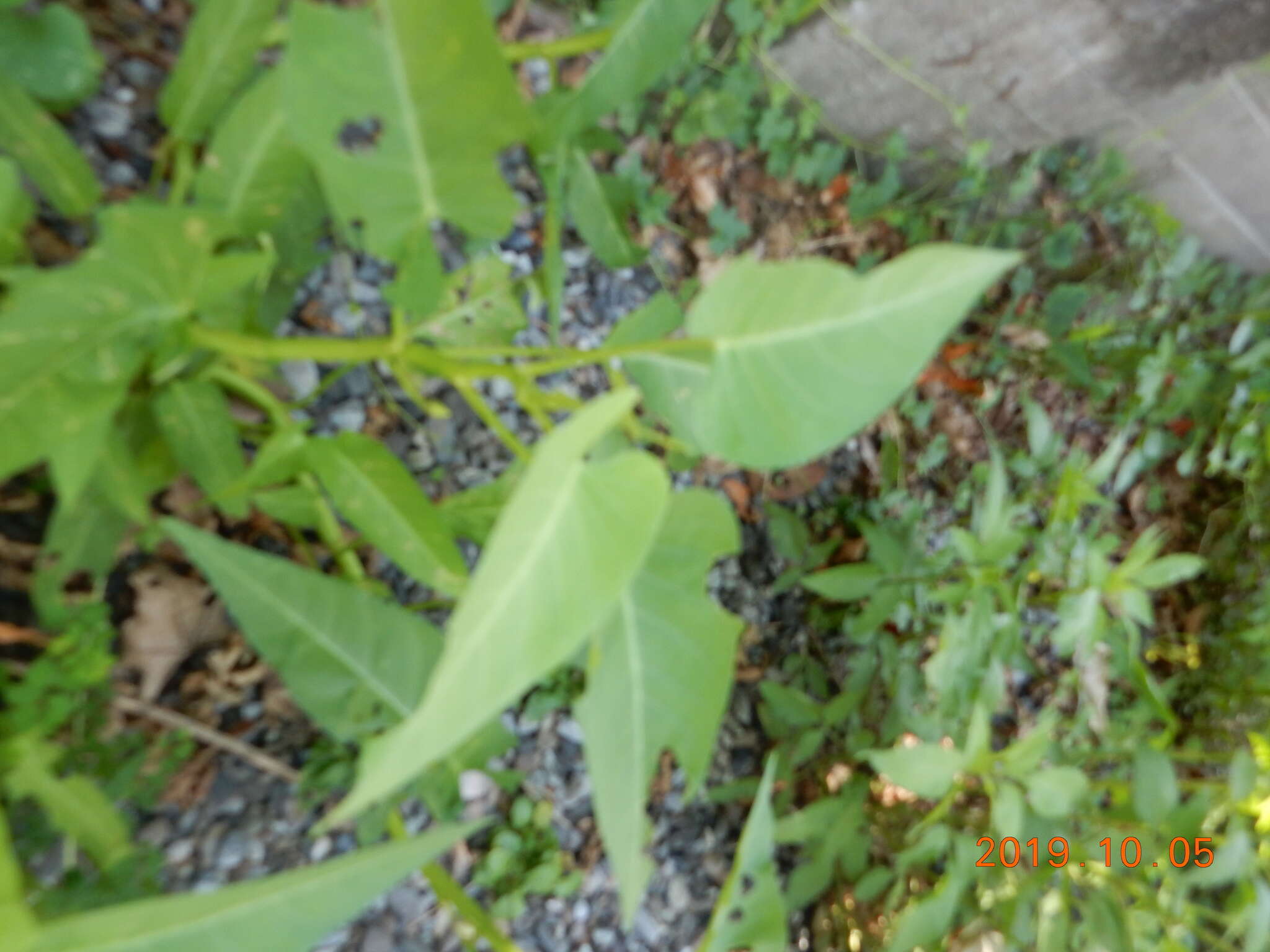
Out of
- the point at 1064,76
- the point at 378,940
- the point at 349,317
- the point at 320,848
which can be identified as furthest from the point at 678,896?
the point at 1064,76

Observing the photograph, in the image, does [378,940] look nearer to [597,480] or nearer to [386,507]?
[386,507]

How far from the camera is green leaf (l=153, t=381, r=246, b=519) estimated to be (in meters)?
0.67

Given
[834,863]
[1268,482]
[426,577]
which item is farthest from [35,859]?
[1268,482]

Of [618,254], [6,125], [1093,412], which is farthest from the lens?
[1093,412]

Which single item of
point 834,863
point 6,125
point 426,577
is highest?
point 6,125

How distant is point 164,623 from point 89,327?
37 centimetres

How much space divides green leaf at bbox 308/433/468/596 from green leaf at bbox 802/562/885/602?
2.14ft

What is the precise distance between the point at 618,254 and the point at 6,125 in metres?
0.56

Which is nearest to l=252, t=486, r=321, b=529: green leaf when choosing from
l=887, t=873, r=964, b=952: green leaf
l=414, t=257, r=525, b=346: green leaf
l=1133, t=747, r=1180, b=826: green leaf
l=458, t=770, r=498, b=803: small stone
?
l=414, t=257, r=525, b=346: green leaf

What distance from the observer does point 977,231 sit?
1.52m

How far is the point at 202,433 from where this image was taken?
0.68 meters

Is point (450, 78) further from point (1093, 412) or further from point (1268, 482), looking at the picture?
point (1268, 482)

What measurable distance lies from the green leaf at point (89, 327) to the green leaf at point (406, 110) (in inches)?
4.5

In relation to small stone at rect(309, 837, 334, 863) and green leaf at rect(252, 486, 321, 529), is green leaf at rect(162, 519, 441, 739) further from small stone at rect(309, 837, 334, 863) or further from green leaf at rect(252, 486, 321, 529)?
small stone at rect(309, 837, 334, 863)
